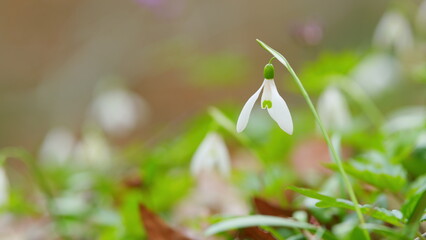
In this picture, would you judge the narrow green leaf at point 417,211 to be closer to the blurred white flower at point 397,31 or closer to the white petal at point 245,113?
the white petal at point 245,113

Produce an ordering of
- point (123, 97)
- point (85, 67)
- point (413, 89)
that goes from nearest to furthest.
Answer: point (123, 97), point (413, 89), point (85, 67)

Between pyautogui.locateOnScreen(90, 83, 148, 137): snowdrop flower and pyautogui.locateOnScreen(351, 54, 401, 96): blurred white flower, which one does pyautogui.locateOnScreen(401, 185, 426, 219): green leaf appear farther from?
pyautogui.locateOnScreen(90, 83, 148, 137): snowdrop flower

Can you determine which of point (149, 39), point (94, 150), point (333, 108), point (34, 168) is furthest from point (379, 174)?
point (149, 39)

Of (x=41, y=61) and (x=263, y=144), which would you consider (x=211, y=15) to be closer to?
(x=41, y=61)

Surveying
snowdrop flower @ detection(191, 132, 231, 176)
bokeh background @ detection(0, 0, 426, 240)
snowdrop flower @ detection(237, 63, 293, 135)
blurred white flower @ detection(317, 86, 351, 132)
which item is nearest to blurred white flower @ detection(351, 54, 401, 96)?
bokeh background @ detection(0, 0, 426, 240)

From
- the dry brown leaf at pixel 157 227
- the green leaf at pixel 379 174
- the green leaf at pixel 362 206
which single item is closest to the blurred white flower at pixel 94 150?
the dry brown leaf at pixel 157 227

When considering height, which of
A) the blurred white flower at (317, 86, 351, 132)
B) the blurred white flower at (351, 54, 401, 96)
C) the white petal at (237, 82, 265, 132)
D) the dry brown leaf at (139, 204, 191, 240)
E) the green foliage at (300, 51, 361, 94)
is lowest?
the dry brown leaf at (139, 204, 191, 240)

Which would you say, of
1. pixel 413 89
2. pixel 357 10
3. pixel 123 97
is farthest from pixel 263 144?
pixel 357 10

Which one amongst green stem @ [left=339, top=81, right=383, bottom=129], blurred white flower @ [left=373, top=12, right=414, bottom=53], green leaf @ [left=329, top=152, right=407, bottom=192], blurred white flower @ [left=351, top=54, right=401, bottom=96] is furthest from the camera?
blurred white flower @ [left=351, top=54, right=401, bottom=96]
